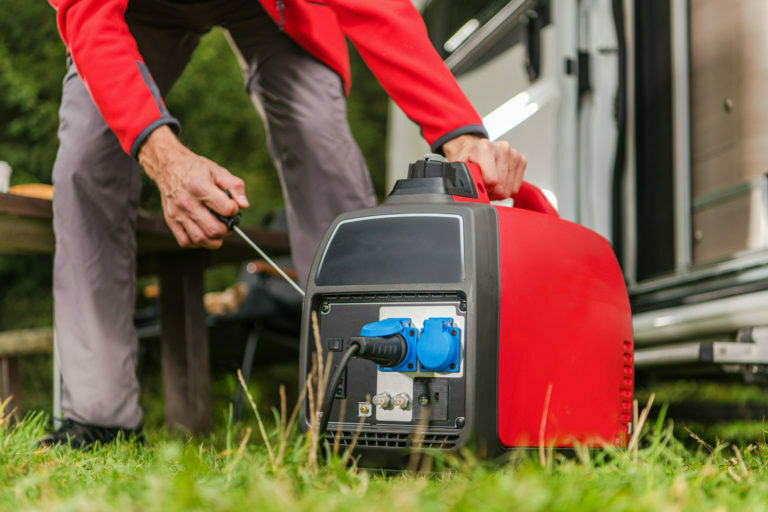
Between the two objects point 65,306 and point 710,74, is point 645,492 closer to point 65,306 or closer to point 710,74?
point 65,306

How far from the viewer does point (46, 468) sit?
996mm

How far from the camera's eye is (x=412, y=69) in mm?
1404

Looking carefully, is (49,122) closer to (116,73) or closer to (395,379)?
(116,73)

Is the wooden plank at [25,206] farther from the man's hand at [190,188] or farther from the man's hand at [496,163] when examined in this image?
the man's hand at [496,163]

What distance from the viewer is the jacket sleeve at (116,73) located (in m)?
1.35

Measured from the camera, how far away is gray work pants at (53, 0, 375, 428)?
156cm

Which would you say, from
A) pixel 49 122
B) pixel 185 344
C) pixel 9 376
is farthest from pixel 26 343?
pixel 49 122

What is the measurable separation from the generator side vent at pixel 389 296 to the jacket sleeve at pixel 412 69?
0.38m

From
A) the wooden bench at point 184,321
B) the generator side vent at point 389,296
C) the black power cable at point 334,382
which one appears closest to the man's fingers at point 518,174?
the generator side vent at point 389,296

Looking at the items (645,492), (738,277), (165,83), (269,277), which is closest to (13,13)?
(269,277)

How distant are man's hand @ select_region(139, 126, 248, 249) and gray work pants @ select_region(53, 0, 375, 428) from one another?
0.32 meters

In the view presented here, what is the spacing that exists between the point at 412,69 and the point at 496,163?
23 centimetres

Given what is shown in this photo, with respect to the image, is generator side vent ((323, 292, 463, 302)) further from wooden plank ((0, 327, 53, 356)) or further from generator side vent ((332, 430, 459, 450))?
wooden plank ((0, 327, 53, 356))

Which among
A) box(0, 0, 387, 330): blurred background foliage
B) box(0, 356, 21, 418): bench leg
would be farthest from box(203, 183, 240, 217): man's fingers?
box(0, 0, 387, 330): blurred background foliage
